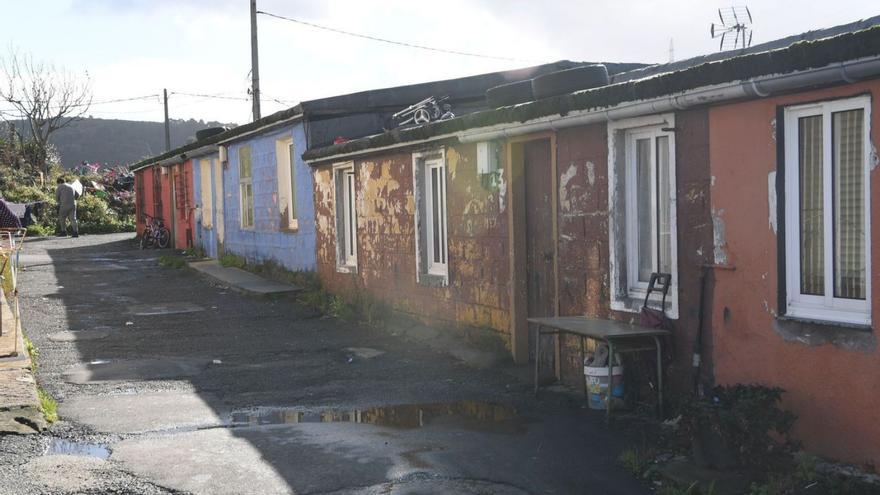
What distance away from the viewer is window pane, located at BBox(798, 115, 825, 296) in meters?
5.70

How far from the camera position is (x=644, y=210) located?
24.3 ft

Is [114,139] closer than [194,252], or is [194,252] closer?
[194,252]

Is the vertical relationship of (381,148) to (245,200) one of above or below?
above

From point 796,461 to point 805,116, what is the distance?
209 cm

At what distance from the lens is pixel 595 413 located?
7266mm

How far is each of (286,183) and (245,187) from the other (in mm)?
2768

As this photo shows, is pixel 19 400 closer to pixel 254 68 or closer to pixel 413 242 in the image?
pixel 413 242

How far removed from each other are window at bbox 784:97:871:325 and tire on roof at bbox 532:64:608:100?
2.85 metres

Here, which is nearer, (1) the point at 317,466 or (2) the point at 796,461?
(2) the point at 796,461

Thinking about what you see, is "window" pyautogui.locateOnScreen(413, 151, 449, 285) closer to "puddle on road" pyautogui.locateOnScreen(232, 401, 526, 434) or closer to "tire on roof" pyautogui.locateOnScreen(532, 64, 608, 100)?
"tire on roof" pyautogui.locateOnScreen(532, 64, 608, 100)

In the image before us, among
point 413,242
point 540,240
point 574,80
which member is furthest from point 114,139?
point 574,80

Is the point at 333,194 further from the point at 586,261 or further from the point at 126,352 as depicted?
the point at 586,261

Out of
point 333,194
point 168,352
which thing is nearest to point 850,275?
point 168,352

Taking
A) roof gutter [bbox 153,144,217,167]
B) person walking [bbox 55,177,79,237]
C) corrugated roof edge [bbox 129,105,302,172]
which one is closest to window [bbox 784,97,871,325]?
corrugated roof edge [bbox 129,105,302,172]
